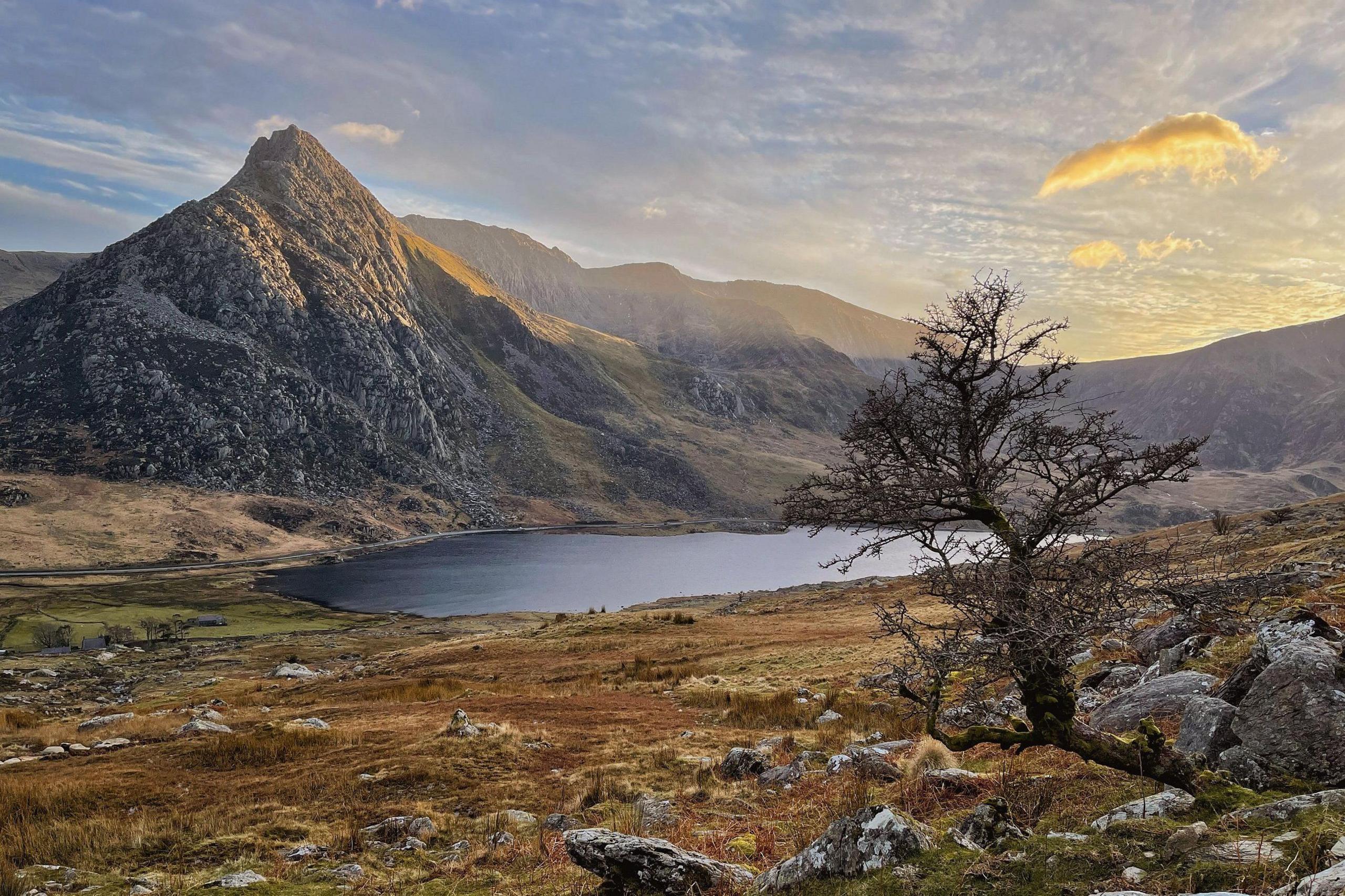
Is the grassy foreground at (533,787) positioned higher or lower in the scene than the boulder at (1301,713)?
lower

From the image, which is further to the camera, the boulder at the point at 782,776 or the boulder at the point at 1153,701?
the boulder at the point at 782,776

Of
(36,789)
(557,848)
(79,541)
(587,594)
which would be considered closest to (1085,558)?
(557,848)

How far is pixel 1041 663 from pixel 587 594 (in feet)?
396

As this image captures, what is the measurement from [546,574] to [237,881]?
140 m

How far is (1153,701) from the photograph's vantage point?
11367 millimetres

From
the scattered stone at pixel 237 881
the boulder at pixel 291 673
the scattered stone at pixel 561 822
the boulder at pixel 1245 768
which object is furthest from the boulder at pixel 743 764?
the boulder at pixel 291 673

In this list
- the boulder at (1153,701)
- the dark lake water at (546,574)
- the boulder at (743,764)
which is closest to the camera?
the boulder at (1153,701)

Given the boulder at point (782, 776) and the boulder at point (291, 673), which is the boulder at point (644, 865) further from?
the boulder at point (291, 673)

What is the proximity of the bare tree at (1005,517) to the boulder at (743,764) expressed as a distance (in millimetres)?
7418

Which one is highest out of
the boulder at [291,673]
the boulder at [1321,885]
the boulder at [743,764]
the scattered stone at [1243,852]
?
the boulder at [1321,885]

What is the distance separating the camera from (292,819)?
1291cm

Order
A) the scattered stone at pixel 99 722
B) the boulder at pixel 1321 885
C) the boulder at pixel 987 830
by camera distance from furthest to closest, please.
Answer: the scattered stone at pixel 99 722 < the boulder at pixel 987 830 < the boulder at pixel 1321 885

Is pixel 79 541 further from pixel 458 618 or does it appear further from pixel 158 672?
pixel 158 672

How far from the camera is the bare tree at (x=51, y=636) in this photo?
79562 millimetres
